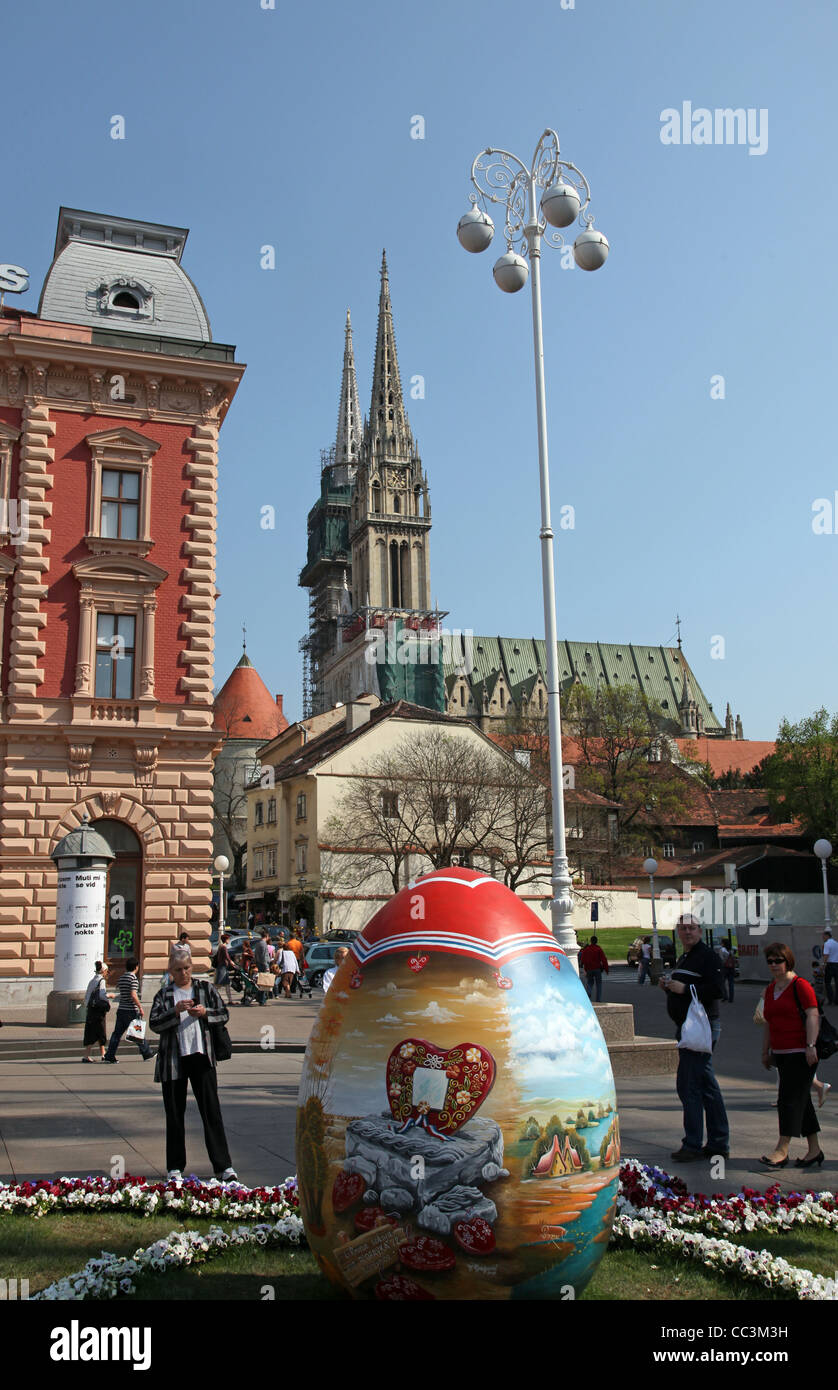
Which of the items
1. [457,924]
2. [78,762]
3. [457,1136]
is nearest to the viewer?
[457,1136]

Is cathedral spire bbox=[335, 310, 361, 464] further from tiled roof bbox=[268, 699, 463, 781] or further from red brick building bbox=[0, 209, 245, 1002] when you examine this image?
red brick building bbox=[0, 209, 245, 1002]

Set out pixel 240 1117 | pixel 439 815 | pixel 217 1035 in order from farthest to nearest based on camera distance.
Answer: pixel 439 815
pixel 240 1117
pixel 217 1035

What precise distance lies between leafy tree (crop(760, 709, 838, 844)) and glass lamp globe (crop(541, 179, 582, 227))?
48.2 meters

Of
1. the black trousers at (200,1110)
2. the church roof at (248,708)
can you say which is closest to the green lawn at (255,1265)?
Result: the black trousers at (200,1110)

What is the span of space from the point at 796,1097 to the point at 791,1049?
407 mm

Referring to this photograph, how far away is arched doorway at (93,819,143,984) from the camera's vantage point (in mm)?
27750

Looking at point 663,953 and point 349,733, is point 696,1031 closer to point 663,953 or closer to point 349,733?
point 663,953

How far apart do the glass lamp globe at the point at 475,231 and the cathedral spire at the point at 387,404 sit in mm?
119611

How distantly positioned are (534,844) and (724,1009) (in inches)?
849

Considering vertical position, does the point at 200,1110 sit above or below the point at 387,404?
below

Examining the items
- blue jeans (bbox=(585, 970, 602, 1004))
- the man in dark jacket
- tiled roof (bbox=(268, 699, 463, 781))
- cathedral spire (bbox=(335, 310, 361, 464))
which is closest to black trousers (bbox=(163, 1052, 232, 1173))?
the man in dark jacket

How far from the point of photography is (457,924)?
5539mm

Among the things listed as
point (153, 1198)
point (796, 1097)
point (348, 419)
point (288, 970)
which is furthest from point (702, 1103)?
point (348, 419)
